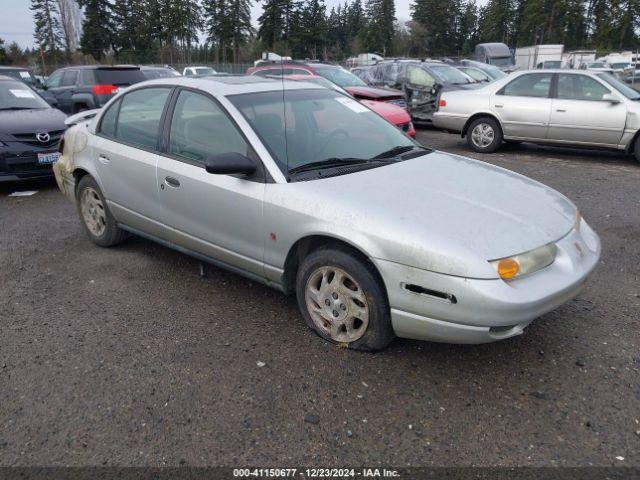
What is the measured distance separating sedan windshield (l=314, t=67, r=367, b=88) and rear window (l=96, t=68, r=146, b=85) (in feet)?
14.1

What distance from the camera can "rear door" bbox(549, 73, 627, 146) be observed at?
27.7ft

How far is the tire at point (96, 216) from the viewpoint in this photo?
4.85 metres

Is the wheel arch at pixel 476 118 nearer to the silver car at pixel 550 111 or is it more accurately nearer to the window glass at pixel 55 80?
the silver car at pixel 550 111

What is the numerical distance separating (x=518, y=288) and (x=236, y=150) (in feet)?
Answer: 6.57

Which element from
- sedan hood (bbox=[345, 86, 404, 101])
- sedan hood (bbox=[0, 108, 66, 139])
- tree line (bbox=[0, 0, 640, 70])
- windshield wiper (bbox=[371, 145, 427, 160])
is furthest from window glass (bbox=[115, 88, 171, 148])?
tree line (bbox=[0, 0, 640, 70])

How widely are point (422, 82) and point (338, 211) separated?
10.6 m

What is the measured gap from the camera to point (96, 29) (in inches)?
1983

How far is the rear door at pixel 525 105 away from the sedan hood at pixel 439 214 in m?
6.12

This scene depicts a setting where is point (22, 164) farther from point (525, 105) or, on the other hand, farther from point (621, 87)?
point (621, 87)

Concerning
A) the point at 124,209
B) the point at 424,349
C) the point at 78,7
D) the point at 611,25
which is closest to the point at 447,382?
the point at 424,349

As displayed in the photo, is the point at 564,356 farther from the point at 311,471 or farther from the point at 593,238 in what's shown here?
the point at 311,471

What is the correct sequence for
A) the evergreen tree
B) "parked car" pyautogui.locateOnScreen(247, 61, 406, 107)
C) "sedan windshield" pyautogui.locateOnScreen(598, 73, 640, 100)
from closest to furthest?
"sedan windshield" pyautogui.locateOnScreen(598, 73, 640, 100), "parked car" pyautogui.locateOnScreen(247, 61, 406, 107), the evergreen tree

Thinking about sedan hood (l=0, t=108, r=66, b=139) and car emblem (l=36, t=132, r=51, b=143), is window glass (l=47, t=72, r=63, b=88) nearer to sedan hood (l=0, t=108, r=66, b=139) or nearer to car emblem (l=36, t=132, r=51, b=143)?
sedan hood (l=0, t=108, r=66, b=139)

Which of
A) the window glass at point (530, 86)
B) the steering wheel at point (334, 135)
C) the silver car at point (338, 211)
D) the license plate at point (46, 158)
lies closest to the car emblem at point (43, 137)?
the license plate at point (46, 158)
